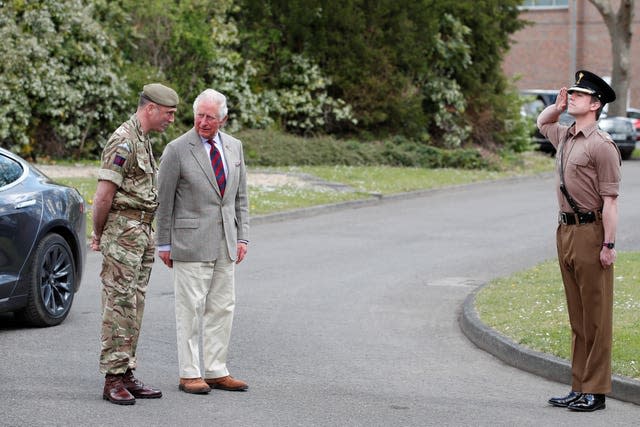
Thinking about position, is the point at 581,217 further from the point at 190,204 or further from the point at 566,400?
the point at 190,204

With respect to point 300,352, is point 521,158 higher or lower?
lower

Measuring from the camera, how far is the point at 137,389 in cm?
742

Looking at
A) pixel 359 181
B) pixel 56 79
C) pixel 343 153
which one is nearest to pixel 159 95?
pixel 359 181

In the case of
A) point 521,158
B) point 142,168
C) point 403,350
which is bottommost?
point 521,158

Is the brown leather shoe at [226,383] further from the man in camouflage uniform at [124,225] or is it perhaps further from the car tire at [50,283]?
the car tire at [50,283]

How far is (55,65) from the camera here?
993 inches

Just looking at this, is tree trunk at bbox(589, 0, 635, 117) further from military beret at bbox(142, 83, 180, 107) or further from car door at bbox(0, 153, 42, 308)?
military beret at bbox(142, 83, 180, 107)

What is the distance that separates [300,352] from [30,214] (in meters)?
2.31

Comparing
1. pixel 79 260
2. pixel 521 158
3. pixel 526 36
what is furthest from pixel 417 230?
pixel 526 36

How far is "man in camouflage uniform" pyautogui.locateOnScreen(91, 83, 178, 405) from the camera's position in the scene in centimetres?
723

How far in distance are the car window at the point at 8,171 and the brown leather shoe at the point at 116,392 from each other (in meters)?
2.70

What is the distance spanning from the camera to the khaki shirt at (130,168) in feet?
23.7

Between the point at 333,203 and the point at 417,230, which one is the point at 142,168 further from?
the point at 333,203

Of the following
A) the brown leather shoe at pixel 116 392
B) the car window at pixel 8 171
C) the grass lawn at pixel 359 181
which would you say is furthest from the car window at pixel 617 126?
the brown leather shoe at pixel 116 392
